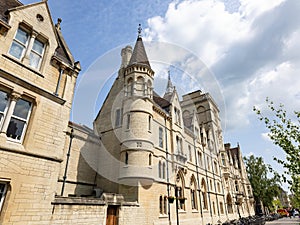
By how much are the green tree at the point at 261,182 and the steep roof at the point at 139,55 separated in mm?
49938

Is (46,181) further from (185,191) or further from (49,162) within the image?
(185,191)

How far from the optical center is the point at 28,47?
9.62 meters

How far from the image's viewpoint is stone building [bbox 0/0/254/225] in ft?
27.2

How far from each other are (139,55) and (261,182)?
53093mm

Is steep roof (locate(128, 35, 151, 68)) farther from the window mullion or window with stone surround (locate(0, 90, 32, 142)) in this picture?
the window mullion

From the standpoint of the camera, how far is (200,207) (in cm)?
2491

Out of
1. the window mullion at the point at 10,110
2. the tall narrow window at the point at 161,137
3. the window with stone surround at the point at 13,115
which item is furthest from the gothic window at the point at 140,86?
the window mullion at the point at 10,110

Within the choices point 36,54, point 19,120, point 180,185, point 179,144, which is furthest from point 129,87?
point 180,185

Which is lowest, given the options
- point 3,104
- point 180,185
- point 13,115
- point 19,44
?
point 180,185

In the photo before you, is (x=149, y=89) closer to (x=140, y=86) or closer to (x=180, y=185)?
(x=140, y=86)

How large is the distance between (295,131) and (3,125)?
1608 centimetres

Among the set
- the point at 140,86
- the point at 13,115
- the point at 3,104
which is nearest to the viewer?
the point at 3,104

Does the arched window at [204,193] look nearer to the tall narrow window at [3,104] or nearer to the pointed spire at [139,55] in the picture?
the pointed spire at [139,55]

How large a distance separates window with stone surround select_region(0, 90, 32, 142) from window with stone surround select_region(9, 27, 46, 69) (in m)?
2.07
